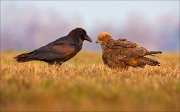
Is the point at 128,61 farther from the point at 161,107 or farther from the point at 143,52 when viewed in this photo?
the point at 161,107

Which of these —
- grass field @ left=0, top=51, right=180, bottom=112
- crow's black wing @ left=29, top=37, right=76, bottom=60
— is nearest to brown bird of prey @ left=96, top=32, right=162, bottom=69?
crow's black wing @ left=29, top=37, right=76, bottom=60

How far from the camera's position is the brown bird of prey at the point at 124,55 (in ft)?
41.2

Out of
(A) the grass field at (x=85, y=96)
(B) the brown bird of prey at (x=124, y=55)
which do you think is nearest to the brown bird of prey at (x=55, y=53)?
(B) the brown bird of prey at (x=124, y=55)

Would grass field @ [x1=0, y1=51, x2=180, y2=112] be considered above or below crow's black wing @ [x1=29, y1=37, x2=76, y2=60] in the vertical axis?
below

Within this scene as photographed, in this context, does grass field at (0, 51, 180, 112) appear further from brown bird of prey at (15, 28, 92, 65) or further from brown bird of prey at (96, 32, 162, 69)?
brown bird of prey at (15, 28, 92, 65)

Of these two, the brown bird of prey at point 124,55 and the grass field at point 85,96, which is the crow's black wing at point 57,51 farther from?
the grass field at point 85,96

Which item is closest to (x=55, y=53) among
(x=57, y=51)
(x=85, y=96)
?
(x=57, y=51)

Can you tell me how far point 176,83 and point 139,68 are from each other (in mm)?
5221

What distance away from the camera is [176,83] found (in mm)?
8555

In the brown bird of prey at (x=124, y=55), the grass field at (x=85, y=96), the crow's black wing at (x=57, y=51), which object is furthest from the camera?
the crow's black wing at (x=57, y=51)

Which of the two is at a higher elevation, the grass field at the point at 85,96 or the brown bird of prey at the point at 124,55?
the brown bird of prey at the point at 124,55

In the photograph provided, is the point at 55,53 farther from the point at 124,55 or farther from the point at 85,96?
the point at 85,96

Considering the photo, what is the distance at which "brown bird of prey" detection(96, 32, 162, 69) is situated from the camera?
41.2ft

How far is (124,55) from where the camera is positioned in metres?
12.6
